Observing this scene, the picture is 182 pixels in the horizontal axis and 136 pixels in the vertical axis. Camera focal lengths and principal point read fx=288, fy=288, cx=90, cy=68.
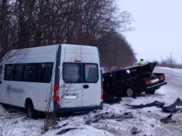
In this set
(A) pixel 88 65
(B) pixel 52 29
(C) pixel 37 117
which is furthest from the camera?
(B) pixel 52 29

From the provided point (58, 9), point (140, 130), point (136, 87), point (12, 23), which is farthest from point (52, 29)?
point (140, 130)

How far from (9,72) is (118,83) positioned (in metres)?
5.77

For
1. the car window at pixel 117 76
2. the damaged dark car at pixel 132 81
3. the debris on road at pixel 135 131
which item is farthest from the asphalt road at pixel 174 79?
the debris on road at pixel 135 131

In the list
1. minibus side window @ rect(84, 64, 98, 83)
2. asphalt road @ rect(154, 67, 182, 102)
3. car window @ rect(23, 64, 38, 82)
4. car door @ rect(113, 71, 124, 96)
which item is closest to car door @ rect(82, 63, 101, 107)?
minibus side window @ rect(84, 64, 98, 83)

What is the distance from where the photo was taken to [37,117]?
997 cm

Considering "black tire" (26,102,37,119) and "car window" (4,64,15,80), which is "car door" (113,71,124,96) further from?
"black tire" (26,102,37,119)

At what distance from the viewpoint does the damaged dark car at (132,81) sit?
1420 centimetres

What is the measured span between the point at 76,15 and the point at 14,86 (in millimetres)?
8425

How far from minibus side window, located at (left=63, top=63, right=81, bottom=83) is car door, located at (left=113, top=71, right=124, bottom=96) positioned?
236 inches

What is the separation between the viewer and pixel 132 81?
14.4 meters

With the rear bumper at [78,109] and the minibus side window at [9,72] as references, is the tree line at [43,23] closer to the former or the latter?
the minibus side window at [9,72]

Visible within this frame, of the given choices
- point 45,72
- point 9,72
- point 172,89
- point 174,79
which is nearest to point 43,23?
point 9,72

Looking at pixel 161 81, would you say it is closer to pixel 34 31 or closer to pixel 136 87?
pixel 136 87

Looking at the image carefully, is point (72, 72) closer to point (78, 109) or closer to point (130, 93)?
point (78, 109)
